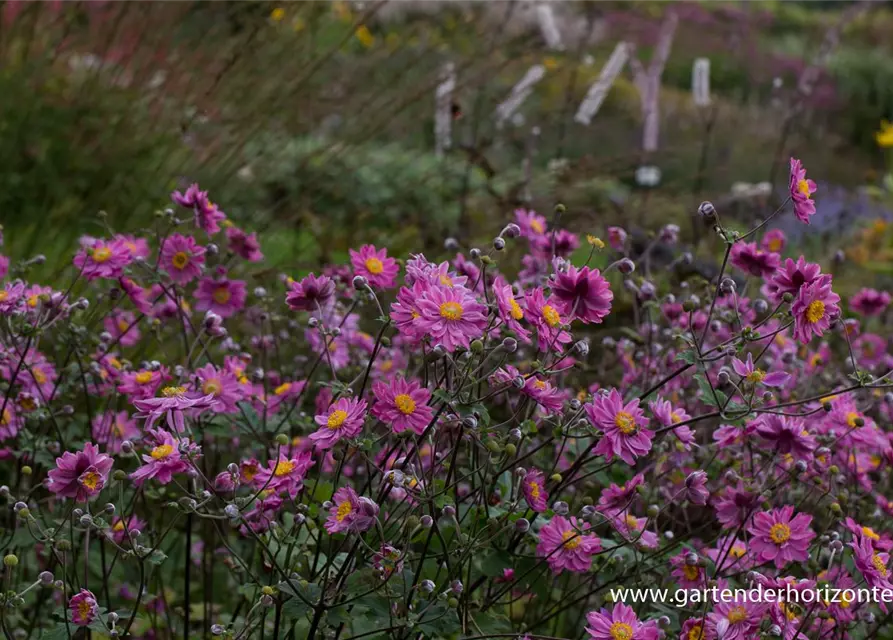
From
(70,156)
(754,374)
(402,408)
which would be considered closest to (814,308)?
(754,374)

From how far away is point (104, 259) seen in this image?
66.9 inches

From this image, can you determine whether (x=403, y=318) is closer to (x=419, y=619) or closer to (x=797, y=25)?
(x=419, y=619)

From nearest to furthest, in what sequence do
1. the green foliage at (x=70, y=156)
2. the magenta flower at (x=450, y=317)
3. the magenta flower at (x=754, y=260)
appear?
1. the magenta flower at (x=450, y=317)
2. the magenta flower at (x=754, y=260)
3. the green foliage at (x=70, y=156)

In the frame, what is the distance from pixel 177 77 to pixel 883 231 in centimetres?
457

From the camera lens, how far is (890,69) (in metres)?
15.0

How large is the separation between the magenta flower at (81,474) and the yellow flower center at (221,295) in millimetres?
576

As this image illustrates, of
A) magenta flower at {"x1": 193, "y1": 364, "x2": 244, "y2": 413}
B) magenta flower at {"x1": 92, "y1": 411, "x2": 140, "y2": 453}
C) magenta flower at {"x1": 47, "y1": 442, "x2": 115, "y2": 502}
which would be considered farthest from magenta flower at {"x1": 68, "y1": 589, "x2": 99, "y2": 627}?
magenta flower at {"x1": 92, "y1": 411, "x2": 140, "y2": 453}

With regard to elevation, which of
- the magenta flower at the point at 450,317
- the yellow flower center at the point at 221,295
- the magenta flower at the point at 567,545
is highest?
the magenta flower at the point at 450,317

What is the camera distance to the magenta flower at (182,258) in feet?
5.67

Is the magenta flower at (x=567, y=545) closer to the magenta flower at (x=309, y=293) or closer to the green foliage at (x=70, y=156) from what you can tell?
the magenta flower at (x=309, y=293)

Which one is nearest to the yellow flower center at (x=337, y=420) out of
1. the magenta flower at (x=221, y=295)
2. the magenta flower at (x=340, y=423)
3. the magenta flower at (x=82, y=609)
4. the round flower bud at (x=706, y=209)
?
the magenta flower at (x=340, y=423)

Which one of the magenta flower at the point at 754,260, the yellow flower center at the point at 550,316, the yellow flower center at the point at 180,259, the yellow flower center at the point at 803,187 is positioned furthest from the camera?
the yellow flower center at the point at 180,259

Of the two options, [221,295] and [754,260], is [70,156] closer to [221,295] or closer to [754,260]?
[221,295]

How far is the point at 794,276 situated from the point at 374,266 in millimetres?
603
